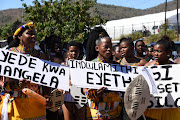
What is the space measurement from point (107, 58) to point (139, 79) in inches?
30.7

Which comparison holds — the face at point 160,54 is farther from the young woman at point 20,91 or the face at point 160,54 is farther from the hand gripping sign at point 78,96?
the young woman at point 20,91

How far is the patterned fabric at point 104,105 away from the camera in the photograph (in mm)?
3801

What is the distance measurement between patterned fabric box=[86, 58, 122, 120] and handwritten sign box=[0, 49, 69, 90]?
1.53ft

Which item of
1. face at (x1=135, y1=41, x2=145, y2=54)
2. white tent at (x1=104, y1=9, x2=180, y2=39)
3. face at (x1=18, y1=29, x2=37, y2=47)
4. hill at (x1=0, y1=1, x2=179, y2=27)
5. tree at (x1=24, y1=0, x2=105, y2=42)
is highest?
hill at (x1=0, y1=1, x2=179, y2=27)

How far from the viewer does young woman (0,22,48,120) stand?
3697 millimetres

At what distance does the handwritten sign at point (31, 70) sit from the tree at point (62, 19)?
32.9 ft

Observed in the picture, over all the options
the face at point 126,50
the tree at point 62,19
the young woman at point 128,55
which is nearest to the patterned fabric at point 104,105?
the young woman at point 128,55

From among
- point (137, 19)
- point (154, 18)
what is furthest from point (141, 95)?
point (137, 19)

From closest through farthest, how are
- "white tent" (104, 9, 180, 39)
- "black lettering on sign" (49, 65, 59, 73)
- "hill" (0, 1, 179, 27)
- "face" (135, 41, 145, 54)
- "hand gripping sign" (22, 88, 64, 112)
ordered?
"hand gripping sign" (22, 88, 64, 112), "black lettering on sign" (49, 65, 59, 73), "face" (135, 41, 145, 54), "white tent" (104, 9, 180, 39), "hill" (0, 1, 179, 27)

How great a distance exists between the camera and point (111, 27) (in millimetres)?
47031

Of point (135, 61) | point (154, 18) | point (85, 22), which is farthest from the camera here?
point (154, 18)

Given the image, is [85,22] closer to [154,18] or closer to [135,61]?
[135,61]

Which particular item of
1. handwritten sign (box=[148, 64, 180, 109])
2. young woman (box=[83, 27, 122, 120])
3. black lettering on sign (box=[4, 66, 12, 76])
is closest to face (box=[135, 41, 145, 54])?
handwritten sign (box=[148, 64, 180, 109])

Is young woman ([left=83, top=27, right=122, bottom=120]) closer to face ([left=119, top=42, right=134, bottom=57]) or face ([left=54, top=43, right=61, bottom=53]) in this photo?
face ([left=119, top=42, right=134, bottom=57])
